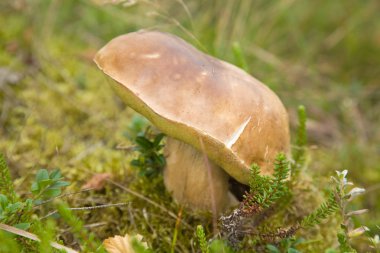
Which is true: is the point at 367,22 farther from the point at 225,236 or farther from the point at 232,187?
the point at 225,236

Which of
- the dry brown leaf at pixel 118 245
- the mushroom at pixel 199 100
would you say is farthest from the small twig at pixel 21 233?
the mushroom at pixel 199 100

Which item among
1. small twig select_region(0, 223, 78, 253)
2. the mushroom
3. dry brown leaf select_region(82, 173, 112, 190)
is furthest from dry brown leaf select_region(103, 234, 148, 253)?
dry brown leaf select_region(82, 173, 112, 190)

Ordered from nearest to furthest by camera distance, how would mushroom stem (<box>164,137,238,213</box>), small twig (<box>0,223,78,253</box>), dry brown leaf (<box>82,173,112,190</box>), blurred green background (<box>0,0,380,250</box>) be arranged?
1. small twig (<box>0,223,78,253</box>)
2. mushroom stem (<box>164,137,238,213</box>)
3. dry brown leaf (<box>82,173,112,190</box>)
4. blurred green background (<box>0,0,380,250</box>)

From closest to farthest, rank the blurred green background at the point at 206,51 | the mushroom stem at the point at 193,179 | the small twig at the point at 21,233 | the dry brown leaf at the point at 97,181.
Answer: the small twig at the point at 21,233
the mushroom stem at the point at 193,179
the dry brown leaf at the point at 97,181
the blurred green background at the point at 206,51

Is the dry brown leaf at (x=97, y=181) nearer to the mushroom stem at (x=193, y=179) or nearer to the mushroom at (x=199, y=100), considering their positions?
the mushroom stem at (x=193, y=179)

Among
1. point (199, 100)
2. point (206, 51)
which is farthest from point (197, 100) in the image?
point (206, 51)

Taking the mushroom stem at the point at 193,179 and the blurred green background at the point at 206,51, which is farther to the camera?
the blurred green background at the point at 206,51

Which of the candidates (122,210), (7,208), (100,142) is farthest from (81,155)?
(7,208)

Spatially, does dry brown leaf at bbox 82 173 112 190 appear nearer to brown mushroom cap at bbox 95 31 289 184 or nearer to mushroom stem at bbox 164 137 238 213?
mushroom stem at bbox 164 137 238 213
